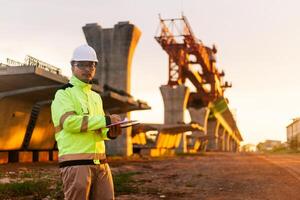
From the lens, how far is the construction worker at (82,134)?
12.4ft

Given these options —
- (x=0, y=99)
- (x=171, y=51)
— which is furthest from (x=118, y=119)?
(x=171, y=51)

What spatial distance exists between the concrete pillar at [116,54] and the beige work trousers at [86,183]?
116 feet

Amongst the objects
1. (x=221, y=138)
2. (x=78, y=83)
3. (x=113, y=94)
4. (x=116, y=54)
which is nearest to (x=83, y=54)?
(x=78, y=83)

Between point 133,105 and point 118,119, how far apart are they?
3566 centimetres

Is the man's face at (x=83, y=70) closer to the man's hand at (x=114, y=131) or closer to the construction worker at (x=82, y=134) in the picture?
the construction worker at (x=82, y=134)

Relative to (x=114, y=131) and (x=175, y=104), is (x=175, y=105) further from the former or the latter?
(x=114, y=131)

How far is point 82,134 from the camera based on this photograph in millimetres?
3865

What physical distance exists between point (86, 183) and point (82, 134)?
1.25 feet

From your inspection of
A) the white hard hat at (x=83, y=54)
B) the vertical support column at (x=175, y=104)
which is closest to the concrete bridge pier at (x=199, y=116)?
the vertical support column at (x=175, y=104)

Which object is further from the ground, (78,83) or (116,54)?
(116,54)

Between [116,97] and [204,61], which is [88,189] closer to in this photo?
[116,97]

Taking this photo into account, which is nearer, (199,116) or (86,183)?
(86,183)

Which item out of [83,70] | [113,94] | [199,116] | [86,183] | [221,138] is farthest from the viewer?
[221,138]

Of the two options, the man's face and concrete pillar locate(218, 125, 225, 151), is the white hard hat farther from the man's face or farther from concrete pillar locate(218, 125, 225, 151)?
concrete pillar locate(218, 125, 225, 151)
